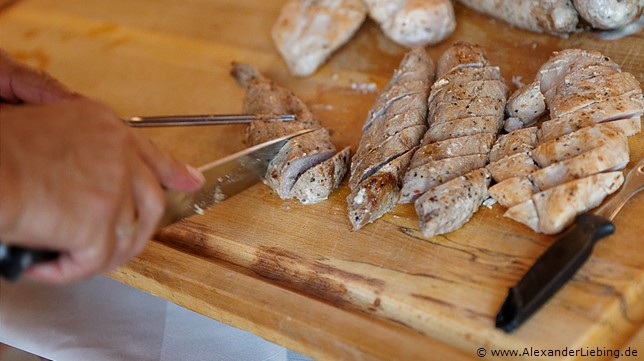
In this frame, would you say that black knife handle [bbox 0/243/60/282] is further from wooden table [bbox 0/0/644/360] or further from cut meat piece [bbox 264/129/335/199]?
cut meat piece [bbox 264/129/335/199]

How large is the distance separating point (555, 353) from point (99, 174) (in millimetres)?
1583

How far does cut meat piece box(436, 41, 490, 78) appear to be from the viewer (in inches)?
125

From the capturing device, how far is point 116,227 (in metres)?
1.96

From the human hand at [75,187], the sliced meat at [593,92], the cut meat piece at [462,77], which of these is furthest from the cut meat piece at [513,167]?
the human hand at [75,187]

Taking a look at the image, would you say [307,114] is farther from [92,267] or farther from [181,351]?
[92,267]

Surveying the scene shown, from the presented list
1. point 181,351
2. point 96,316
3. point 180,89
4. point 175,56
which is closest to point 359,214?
point 181,351

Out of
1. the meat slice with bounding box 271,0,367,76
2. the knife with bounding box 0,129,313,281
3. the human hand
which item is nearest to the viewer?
the human hand

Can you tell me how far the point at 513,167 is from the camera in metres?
2.67

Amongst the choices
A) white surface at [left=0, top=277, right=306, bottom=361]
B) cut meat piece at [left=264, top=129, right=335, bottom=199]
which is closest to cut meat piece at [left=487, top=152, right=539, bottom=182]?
cut meat piece at [left=264, top=129, right=335, bottom=199]

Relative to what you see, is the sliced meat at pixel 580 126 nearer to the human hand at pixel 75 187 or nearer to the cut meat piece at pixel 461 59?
the cut meat piece at pixel 461 59

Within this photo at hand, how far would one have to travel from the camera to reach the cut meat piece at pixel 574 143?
2.59 meters

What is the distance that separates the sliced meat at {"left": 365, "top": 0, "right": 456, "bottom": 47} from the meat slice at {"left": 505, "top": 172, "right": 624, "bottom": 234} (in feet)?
5.05

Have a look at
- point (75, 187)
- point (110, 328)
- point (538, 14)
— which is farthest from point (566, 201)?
point (110, 328)

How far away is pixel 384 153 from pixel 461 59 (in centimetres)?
68
